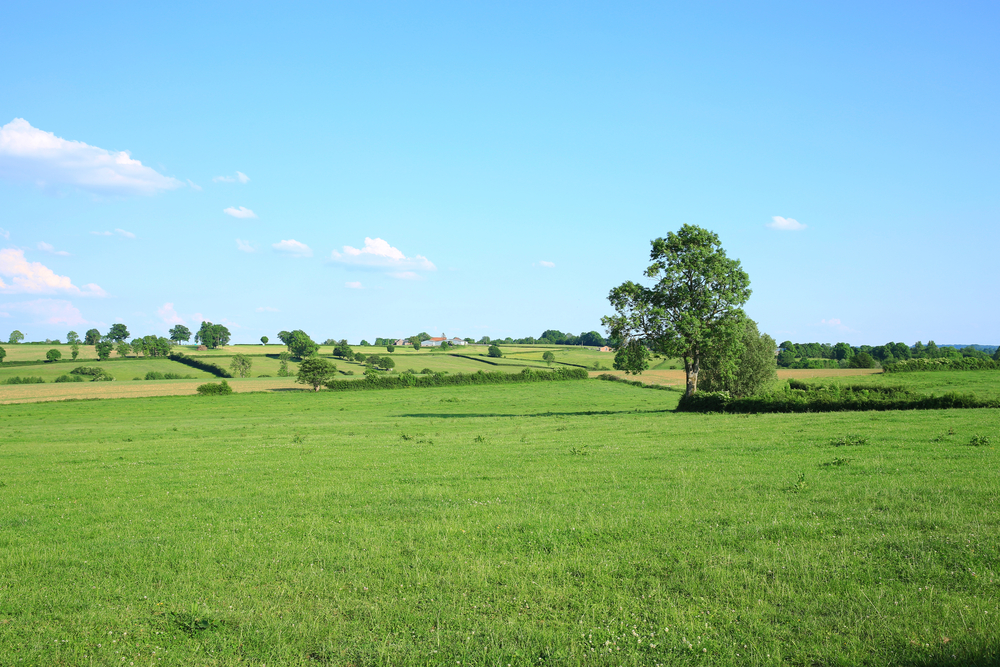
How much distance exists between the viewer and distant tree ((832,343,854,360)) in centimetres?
14112

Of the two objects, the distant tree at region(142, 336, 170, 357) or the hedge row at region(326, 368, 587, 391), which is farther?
the distant tree at region(142, 336, 170, 357)

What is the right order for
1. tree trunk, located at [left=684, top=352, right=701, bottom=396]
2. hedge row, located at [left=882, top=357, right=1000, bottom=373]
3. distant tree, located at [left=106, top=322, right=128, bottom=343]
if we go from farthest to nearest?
distant tree, located at [left=106, top=322, right=128, bottom=343], hedge row, located at [left=882, top=357, right=1000, bottom=373], tree trunk, located at [left=684, top=352, right=701, bottom=396]

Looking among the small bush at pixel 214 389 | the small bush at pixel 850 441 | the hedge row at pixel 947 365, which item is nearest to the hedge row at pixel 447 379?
the small bush at pixel 214 389

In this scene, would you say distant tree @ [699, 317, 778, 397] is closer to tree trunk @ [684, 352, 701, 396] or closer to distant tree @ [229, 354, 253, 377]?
tree trunk @ [684, 352, 701, 396]

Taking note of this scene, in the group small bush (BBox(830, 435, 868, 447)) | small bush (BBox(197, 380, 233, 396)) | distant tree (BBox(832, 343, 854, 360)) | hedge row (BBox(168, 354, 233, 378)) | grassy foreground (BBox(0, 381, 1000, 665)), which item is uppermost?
distant tree (BBox(832, 343, 854, 360))

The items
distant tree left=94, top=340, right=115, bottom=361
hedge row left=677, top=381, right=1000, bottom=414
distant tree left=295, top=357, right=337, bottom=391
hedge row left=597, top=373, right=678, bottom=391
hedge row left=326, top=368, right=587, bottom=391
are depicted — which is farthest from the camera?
distant tree left=94, top=340, right=115, bottom=361

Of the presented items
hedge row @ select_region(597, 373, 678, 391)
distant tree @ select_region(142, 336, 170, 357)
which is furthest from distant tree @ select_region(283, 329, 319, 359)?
hedge row @ select_region(597, 373, 678, 391)

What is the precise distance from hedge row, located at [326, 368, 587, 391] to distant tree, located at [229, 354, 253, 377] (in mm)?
48110

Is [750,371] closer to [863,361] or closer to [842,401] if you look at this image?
[842,401]

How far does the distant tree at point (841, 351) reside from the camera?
14112 cm

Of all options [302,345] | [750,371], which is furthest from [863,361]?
[302,345]

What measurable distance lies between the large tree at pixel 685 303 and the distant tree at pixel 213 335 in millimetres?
177171

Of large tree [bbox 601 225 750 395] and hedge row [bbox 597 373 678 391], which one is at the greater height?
large tree [bbox 601 225 750 395]

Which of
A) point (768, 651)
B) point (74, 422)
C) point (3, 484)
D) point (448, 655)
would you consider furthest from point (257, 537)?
point (74, 422)
